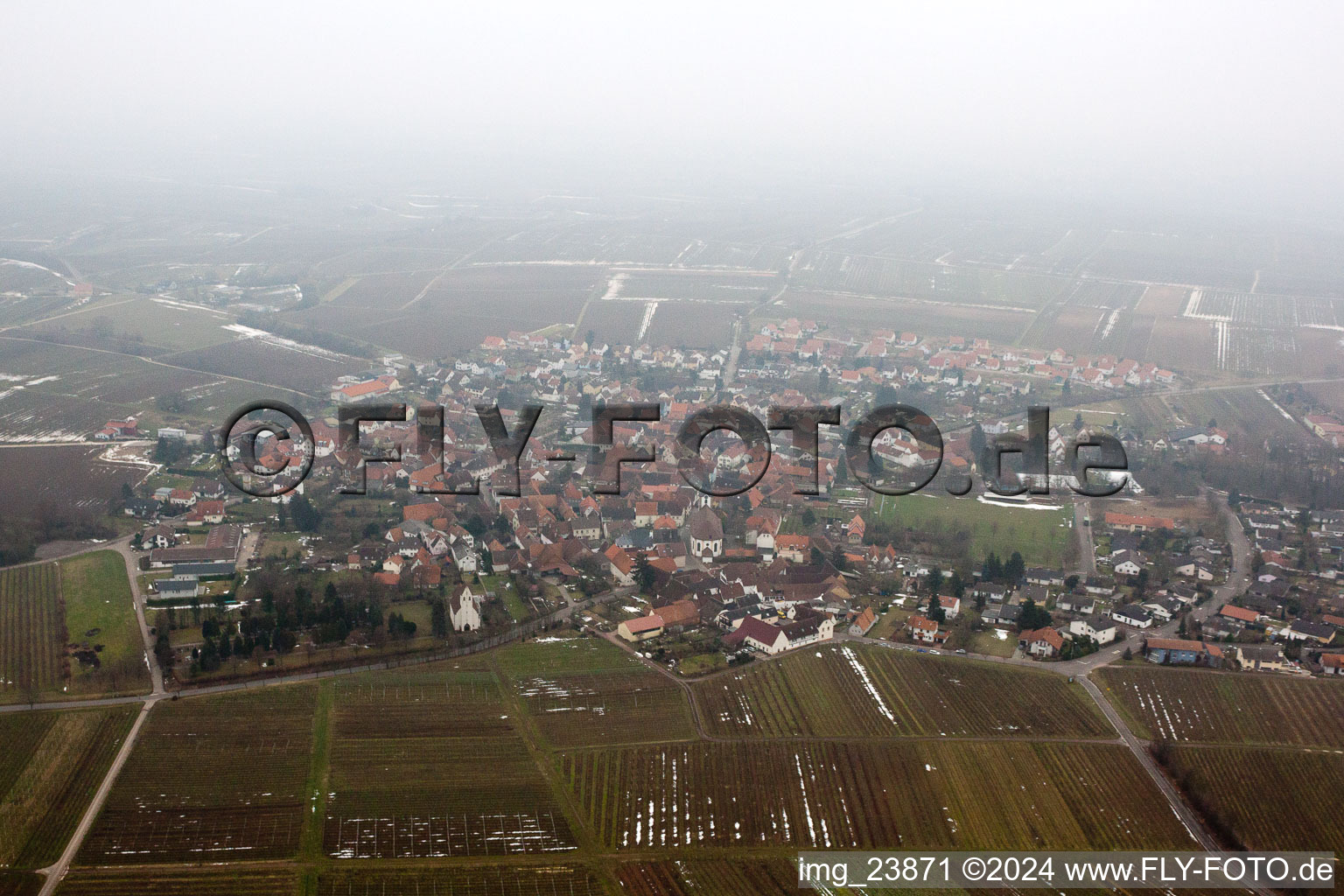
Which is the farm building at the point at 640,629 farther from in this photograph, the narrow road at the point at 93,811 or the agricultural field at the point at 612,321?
the agricultural field at the point at 612,321

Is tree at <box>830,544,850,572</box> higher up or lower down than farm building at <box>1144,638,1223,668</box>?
higher up

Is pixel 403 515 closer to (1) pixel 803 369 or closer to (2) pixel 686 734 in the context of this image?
(2) pixel 686 734

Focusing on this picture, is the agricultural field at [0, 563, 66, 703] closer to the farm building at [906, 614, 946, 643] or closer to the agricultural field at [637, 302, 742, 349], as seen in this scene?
the farm building at [906, 614, 946, 643]

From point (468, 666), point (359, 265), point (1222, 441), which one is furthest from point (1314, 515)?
point (359, 265)

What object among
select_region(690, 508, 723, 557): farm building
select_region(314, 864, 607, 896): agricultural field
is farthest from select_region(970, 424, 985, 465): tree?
select_region(314, 864, 607, 896): agricultural field

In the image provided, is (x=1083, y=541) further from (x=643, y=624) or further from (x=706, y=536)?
(x=643, y=624)

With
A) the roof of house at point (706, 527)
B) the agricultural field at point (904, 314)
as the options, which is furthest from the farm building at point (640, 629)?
the agricultural field at point (904, 314)

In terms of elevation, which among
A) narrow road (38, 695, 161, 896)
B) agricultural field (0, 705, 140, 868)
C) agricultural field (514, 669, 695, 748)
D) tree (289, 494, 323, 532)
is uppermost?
tree (289, 494, 323, 532)
